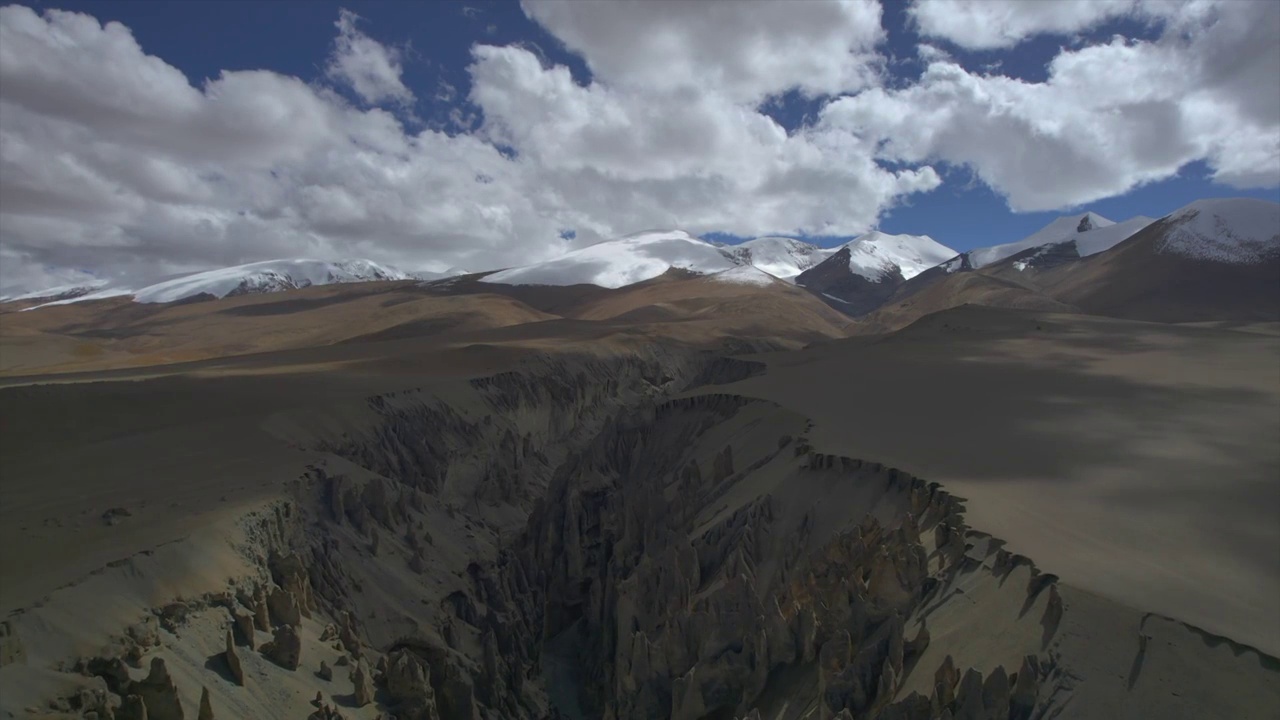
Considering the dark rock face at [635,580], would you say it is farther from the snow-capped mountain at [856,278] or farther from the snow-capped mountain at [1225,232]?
the snow-capped mountain at [856,278]

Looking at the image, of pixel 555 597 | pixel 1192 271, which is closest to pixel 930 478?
pixel 555 597

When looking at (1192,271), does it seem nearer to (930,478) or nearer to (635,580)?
(930,478)

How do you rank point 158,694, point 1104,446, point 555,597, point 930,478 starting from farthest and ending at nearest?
1. point 555,597
2. point 1104,446
3. point 930,478
4. point 158,694

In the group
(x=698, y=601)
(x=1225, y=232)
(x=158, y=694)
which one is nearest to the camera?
(x=158, y=694)

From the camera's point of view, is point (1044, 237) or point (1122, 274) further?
point (1044, 237)

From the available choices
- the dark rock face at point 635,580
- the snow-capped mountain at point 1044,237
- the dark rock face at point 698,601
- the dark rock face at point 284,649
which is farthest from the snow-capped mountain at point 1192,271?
→ the dark rock face at point 284,649

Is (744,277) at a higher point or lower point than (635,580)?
higher

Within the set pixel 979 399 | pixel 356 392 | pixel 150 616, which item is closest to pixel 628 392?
pixel 356 392
